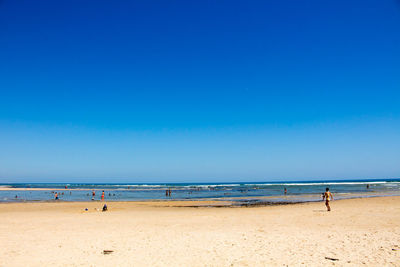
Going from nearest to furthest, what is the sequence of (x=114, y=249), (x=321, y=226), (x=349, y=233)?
(x=114, y=249) → (x=349, y=233) → (x=321, y=226)

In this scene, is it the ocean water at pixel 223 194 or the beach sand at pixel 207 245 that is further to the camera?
the ocean water at pixel 223 194

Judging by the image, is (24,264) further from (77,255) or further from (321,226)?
(321,226)

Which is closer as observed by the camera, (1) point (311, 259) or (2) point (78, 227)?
(1) point (311, 259)

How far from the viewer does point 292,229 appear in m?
13.9

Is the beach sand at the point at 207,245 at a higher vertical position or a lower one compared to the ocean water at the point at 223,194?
higher

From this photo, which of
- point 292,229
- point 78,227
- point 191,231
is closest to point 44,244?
point 78,227

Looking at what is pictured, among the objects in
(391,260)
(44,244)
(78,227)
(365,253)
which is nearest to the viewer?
(391,260)

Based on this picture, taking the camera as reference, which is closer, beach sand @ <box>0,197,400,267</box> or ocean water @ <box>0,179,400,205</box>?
beach sand @ <box>0,197,400,267</box>

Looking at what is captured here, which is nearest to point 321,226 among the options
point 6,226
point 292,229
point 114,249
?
point 292,229

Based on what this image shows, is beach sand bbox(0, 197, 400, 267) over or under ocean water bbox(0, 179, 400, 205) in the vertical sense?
over

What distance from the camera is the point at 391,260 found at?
8.42 metres

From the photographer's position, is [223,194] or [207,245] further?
[223,194]

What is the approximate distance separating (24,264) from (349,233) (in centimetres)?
1257

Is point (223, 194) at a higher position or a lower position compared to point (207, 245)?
lower
